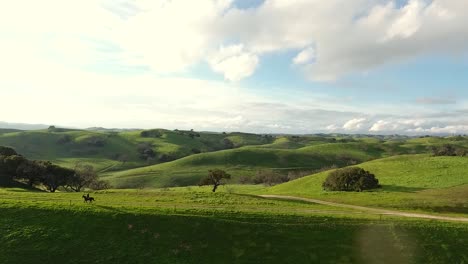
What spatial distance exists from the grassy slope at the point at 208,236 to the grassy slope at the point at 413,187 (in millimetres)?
12913

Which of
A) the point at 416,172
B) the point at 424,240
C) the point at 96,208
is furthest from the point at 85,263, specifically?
the point at 416,172

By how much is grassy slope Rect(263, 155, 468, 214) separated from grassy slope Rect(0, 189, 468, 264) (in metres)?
12.9

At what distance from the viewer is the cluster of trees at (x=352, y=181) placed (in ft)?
242

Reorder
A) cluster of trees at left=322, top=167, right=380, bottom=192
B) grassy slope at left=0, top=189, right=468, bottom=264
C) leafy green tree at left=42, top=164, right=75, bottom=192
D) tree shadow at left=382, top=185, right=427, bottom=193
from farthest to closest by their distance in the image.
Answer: leafy green tree at left=42, top=164, right=75, bottom=192 < cluster of trees at left=322, top=167, right=380, bottom=192 < tree shadow at left=382, top=185, right=427, bottom=193 < grassy slope at left=0, top=189, right=468, bottom=264

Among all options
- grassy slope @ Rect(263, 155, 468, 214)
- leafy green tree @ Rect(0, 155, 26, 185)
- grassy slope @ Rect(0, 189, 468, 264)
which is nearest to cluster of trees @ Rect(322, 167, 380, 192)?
grassy slope @ Rect(263, 155, 468, 214)

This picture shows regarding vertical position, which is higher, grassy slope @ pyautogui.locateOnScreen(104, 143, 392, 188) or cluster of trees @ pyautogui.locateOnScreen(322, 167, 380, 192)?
cluster of trees @ pyautogui.locateOnScreen(322, 167, 380, 192)

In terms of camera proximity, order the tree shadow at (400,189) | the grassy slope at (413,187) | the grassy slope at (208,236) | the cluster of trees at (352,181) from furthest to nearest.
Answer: the cluster of trees at (352,181) → the tree shadow at (400,189) → the grassy slope at (413,187) → the grassy slope at (208,236)

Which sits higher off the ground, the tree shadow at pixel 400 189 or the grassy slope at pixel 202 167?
the tree shadow at pixel 400 189

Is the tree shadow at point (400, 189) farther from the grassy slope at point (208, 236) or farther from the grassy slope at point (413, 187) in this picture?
the grassy slope at point (208, 236)

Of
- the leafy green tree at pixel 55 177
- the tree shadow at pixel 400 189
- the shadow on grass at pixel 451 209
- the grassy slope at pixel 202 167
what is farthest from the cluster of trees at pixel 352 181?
the grassy slope at pixel 202 167

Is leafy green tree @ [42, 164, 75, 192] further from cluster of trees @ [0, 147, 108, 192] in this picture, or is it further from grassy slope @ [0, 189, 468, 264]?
grassy slope @ [0, 189, 468, 264]

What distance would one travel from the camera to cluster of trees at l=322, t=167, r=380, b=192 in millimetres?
73625

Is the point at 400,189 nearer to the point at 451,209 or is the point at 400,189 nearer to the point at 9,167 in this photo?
the point at 451,209

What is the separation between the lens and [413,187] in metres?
71.8
